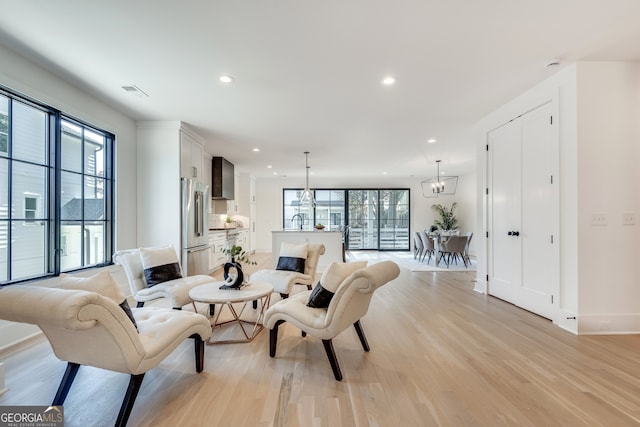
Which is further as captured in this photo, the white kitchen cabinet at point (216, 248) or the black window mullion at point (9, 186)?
the white kitchen cabinet at point (216, 248)

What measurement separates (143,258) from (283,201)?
23.3ft

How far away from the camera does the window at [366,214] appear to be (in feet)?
34.1

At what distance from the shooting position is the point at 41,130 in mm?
3035

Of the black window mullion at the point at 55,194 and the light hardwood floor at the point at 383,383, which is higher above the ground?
the black window mullion at the point at 55,194

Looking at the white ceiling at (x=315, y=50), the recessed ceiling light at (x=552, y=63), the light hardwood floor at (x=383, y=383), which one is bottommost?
the light hardwood floor at (x=383, y=383)

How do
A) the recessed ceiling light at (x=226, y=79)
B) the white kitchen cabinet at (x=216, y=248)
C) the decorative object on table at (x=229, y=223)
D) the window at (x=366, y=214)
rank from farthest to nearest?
the window at (x=366, y=214) → the decorative object on table at (x=229, y=223) → the white kitchen cabinet at (x=216, y=248) → the recessed ceiling light at (x=226, y=79)

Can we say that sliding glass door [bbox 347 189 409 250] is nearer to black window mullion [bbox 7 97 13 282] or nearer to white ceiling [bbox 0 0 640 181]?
white ceiling [bbox 0 0 640 181]

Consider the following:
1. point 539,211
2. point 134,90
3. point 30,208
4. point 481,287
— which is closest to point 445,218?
point 481,287

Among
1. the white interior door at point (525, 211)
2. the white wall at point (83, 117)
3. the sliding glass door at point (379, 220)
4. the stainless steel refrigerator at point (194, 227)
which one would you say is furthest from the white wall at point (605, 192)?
→ the sliding glass door at point (379, 220)

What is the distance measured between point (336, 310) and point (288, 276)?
1720mm

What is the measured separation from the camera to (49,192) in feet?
10.0

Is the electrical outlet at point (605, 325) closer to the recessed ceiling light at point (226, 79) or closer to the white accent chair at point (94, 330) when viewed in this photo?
the white accent chair at point (94, 330)

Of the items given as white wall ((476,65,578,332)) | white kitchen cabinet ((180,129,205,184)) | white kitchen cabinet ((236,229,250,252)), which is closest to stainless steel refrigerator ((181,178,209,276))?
white kitchen cabinet ((180,129,205,184))

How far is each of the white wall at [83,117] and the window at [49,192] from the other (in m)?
0.11
